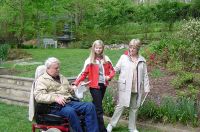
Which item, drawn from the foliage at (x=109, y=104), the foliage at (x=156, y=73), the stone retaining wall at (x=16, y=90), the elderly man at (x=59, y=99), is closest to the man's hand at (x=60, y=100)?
the elderly man at (x=59, y=99)

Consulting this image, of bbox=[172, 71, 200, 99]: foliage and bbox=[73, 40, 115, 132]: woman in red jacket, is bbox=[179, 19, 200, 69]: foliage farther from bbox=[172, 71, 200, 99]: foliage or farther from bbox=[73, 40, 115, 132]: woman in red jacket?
bbox=[73, 40, 115, 132]: woman in red jacket

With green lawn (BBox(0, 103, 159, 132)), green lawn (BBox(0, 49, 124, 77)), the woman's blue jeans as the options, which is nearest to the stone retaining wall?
green lawn (BBox(0, 103, 159, 132))

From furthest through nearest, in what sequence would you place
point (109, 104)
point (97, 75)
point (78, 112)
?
point (109, 104)
point (97, 75)
point (78, 112)

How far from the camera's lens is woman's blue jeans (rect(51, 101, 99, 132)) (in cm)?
643

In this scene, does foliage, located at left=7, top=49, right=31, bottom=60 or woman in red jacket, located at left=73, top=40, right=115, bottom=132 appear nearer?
woman in red jacket, located at left=73, top=40, right=115, bottom=132

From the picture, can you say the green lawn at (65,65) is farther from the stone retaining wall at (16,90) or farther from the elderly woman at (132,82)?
the elderly woman at (132,82)

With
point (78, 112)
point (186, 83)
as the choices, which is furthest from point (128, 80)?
point (186, 83)

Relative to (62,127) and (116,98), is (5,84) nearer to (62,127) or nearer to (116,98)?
(116,98)

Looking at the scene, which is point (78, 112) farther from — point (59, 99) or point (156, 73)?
point (156, 73)

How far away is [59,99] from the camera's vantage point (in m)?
6.51

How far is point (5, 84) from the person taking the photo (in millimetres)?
10625

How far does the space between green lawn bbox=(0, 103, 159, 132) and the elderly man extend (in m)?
1.28

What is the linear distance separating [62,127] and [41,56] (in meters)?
9.59

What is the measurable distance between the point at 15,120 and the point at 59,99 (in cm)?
225
